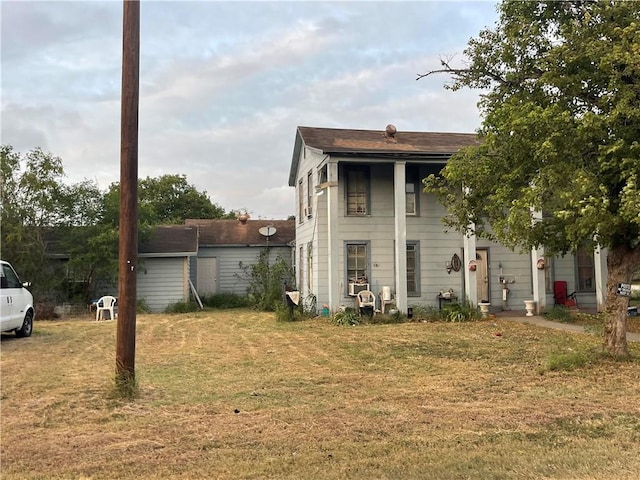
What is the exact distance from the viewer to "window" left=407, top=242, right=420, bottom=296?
56.5ft

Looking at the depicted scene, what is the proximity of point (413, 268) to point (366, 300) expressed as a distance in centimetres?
221

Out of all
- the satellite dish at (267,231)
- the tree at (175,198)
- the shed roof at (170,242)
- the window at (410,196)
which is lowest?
the shed roof at (170,242)

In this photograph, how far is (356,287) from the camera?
658 inches

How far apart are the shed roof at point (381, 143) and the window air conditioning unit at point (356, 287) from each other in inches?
153

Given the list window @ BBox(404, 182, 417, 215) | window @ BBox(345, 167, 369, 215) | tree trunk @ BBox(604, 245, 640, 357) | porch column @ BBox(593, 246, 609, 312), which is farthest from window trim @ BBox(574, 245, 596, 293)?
tree trunk @ BBox(604, 245, 640, 357)

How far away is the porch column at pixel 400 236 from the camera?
16.0m

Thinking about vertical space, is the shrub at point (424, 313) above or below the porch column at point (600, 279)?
below

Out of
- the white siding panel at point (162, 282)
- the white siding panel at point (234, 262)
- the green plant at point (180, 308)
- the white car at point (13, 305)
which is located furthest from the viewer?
the white siding panel at point (234, 262)

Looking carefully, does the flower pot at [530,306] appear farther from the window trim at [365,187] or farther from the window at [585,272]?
the window trim at [365,187]

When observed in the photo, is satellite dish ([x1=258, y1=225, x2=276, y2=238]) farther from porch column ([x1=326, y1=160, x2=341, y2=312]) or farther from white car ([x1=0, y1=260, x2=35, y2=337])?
white car ([x1=0, y1=260, x2=35, y2=337])

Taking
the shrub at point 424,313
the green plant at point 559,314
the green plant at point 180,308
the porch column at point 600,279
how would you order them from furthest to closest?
the green plant at point 180,308 → the porch column at point 600,279 → the shrub at point 424,313 → the green plant at point 559,314

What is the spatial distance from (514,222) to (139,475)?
5.84 m

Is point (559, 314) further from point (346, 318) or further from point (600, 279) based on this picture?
point (346, 318)

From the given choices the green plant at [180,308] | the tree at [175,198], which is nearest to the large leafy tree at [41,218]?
the green plant at [180,308]
